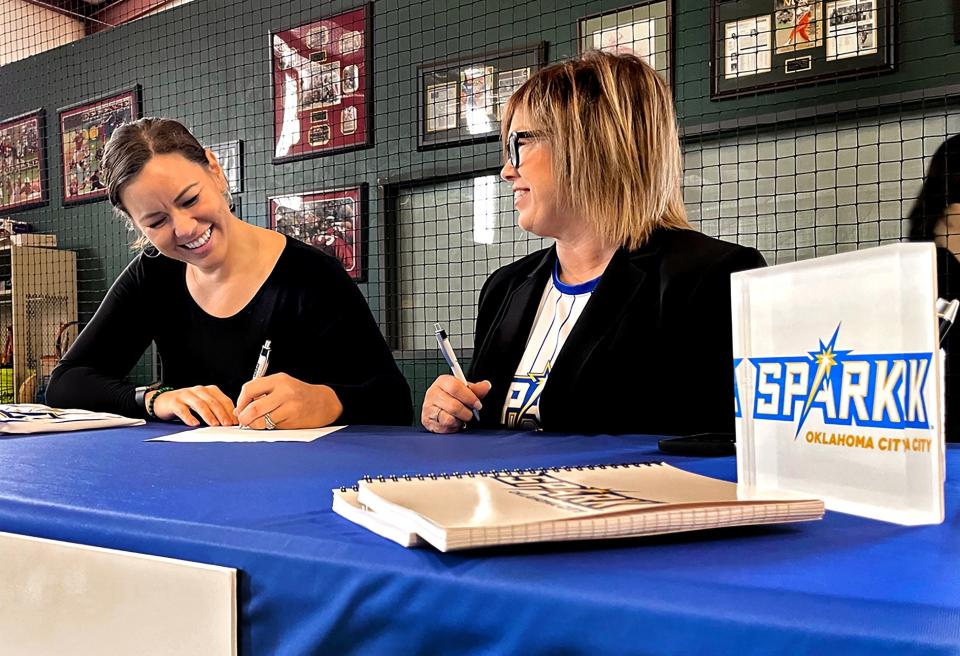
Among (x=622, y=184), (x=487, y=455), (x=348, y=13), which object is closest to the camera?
(x=487, y=455)

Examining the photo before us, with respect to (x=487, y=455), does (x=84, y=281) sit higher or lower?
higher

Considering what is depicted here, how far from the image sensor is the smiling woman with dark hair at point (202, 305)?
4.71 feet

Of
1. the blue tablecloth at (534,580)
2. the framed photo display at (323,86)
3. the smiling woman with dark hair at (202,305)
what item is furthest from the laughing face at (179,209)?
the framed photo display at (323,86)

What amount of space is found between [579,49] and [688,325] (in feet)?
6.52

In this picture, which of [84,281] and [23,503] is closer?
[23,503]

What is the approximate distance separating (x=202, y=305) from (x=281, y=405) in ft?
1.74

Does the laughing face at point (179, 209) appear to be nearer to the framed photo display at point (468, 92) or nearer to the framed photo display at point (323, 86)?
the framed photo display at point (468, 92)

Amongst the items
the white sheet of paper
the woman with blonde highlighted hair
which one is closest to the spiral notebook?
the white sheet of paper

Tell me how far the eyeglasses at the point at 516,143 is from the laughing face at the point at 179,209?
22.5 inches

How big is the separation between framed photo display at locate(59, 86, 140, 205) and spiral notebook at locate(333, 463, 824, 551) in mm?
Answer: 4191

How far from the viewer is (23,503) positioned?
1.93 ft

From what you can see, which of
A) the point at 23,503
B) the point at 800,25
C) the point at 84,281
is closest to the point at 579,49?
the point at 800,25

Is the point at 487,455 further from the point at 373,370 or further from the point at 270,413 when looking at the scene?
the point at 373,370

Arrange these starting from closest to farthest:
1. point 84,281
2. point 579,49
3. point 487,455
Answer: point 487,455 < point 579,49 < point 84,281
